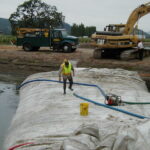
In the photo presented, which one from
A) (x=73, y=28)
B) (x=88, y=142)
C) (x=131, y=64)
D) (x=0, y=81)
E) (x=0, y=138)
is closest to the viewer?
(x=88, y=142)

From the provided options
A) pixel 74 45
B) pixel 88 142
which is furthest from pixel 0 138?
pixel 74 45

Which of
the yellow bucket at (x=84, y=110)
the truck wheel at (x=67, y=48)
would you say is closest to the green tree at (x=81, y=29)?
the truck wheel at (x=67, y=48)

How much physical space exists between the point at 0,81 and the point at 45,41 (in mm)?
8096

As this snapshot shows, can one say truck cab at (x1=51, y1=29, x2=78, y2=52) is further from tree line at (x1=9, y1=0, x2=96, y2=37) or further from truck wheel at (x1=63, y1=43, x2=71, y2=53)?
tree line at (x1=9, y1=0, x2=96, y2=37)

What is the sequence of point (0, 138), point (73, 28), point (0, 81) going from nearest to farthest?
1. point (0, 138)
2. point (0, 81)
3. point (73, 28)

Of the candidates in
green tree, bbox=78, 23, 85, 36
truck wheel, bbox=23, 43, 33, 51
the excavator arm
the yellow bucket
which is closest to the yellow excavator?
the excavator arm

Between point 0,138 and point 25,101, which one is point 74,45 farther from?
point 0,138

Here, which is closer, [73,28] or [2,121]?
[2,121]

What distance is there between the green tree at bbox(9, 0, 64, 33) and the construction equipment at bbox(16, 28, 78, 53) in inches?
1239

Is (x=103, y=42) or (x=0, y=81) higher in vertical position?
(x=103, y=42)

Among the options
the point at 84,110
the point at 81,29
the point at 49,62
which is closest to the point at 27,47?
the point at 49,62

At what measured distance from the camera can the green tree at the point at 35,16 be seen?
199ft

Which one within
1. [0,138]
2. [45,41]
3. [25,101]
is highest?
[45,41]

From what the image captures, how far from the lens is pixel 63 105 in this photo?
11.4 metres
